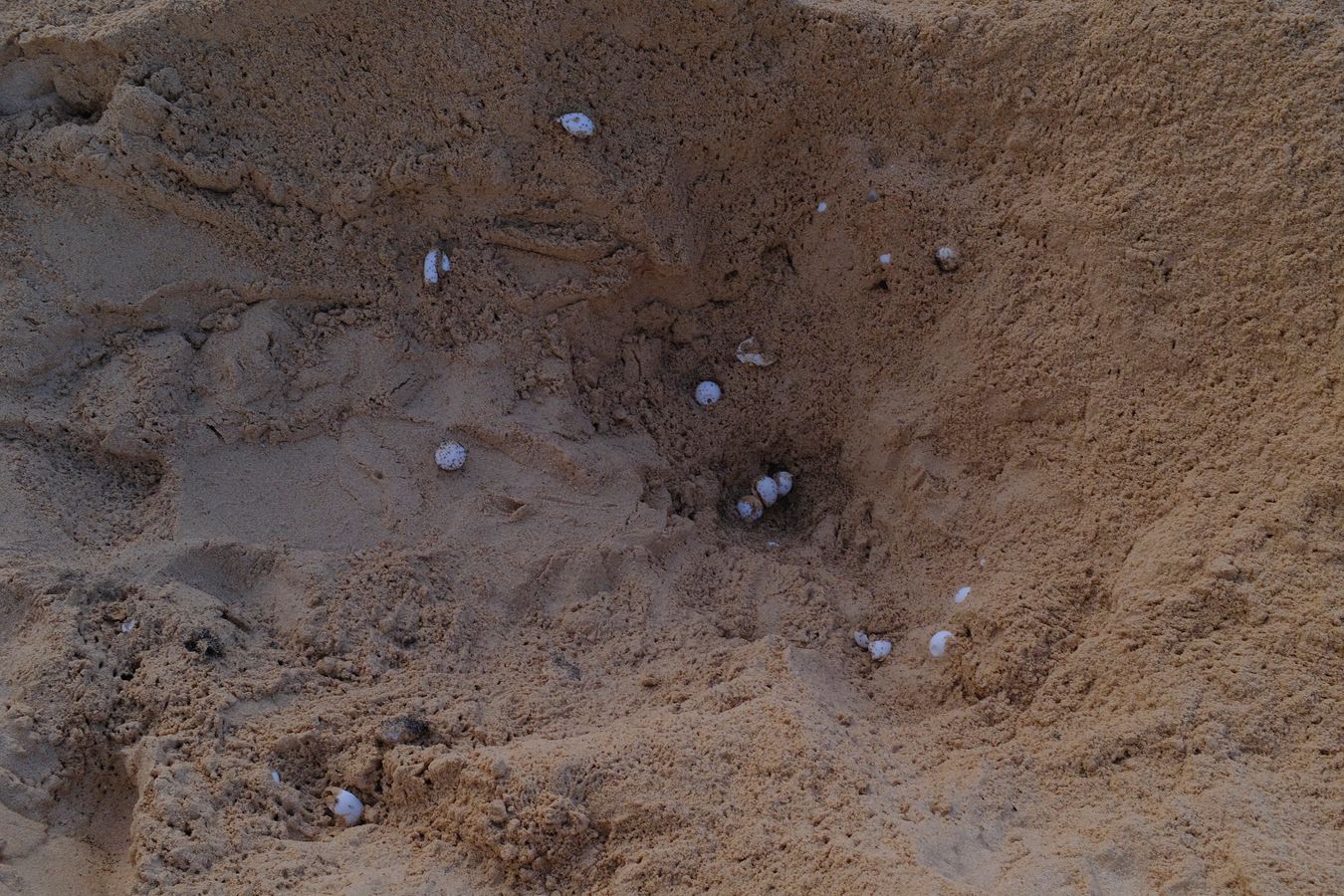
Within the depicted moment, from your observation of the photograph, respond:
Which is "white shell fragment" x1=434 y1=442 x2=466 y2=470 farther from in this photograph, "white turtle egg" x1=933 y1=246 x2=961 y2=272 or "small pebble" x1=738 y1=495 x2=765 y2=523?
"white turtle egg" x1=933 y1=246 x2=961 y2=272

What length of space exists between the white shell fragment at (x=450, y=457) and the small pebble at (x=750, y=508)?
89 centimetres

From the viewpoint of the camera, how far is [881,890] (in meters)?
1.91

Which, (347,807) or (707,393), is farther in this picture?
(707,393)

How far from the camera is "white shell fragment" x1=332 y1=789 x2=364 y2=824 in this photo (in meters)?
2.33

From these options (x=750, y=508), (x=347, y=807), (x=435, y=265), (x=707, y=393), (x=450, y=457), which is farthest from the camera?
(x=707, y=393)

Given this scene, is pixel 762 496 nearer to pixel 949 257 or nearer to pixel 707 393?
pixel 707 393

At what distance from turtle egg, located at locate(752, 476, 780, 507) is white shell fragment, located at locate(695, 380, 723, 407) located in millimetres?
315

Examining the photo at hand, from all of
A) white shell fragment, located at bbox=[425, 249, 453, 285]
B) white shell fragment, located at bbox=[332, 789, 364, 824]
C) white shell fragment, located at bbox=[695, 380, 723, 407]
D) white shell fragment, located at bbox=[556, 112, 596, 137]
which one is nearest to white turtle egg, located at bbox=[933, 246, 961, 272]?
white shell fragment, located at bbox=[695, 380, 723, 407]

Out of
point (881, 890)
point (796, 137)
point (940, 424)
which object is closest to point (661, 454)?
point (940, 424)

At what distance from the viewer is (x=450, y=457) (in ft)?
9.86

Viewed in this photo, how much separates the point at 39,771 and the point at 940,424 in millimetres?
2453

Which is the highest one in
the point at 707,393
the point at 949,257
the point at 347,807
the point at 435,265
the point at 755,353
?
the point at 949,257

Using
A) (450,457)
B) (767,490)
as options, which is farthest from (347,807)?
(767,490)

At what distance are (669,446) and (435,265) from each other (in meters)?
0.92
